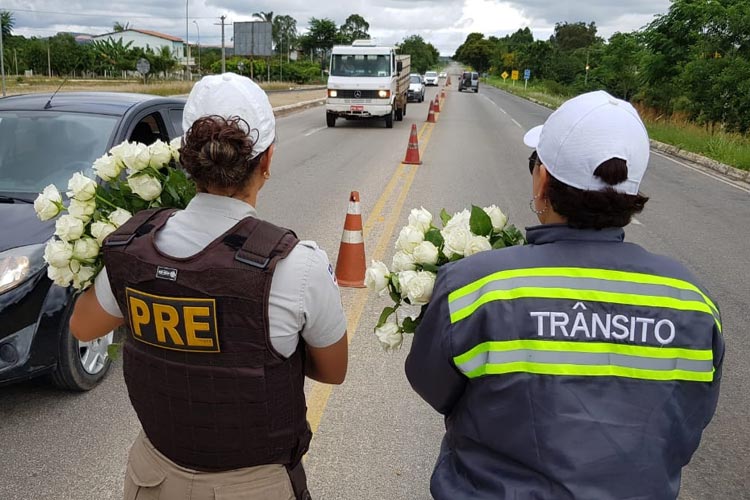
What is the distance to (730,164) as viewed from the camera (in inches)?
683

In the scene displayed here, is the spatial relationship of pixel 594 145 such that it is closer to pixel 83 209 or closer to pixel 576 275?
pixel 576 275

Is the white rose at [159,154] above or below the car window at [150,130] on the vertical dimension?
above

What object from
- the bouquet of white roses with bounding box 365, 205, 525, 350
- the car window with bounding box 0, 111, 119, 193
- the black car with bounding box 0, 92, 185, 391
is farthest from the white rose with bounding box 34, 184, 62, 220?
the car window with bounding box 0, 111, 119, 193

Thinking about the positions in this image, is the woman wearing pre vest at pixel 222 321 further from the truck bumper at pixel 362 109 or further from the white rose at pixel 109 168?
the truck bumper at pixel 362 109

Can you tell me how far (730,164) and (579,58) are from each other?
68.2 meters

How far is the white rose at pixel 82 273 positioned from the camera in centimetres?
222

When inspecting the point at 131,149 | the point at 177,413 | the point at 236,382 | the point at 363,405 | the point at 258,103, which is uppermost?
the point at 258,103

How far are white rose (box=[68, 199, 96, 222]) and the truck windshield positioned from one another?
871 inches

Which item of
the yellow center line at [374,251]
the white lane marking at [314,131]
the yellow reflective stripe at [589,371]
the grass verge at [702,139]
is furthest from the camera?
the white lane marking at [314,131]

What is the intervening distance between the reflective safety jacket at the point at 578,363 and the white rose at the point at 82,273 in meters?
1.19

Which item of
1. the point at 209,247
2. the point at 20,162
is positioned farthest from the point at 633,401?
the point at 20,162

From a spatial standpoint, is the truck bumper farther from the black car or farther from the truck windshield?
the black car

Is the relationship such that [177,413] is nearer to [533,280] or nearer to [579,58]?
[533,280]

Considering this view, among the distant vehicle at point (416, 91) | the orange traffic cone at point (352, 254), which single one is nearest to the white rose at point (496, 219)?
the orange traffic cone at point (352, 254)
